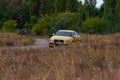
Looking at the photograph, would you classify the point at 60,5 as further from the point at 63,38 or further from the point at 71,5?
the point at 63,38

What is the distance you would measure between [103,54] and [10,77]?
286 centimetres

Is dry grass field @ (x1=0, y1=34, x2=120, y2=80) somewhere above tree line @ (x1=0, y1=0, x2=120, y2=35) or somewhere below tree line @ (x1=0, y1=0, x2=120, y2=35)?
above

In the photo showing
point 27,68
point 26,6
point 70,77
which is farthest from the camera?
point 26,6

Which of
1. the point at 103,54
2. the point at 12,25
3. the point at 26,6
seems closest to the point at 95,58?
the point at 103,54

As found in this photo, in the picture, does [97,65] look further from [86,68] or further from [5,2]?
[5,2]

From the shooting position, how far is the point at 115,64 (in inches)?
275

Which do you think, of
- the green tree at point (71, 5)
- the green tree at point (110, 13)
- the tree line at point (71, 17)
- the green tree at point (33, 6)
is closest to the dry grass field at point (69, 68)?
the tree line at point (71, 17)

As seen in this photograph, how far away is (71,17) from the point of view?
60.0m

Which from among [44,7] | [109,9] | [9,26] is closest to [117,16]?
[109,9]

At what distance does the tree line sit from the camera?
5797cm

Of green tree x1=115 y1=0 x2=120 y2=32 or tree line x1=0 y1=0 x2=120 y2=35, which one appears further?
tree line x1=0 y1=0 x2=120 y2=35

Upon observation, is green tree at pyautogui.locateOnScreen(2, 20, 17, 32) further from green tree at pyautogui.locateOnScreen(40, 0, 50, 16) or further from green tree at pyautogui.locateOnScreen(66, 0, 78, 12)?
green tree at pyautogui.locateOnScreen(66, 0, 78, 12)

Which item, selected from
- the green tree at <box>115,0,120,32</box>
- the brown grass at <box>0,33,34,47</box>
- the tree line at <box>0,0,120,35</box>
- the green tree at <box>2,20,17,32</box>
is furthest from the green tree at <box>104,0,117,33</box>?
the brown grass at <box>0,33,34,47</box>

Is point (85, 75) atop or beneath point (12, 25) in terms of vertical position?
atop
